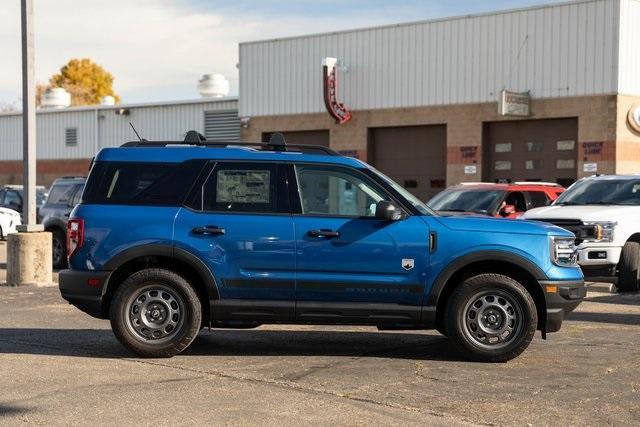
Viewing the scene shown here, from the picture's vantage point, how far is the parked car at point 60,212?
63.2 ft

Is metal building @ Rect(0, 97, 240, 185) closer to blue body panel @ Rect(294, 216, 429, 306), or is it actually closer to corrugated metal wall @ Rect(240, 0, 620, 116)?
corrugated metal wall @ Rect(240, 0, 620, 116)

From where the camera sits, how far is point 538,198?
57.7 feet

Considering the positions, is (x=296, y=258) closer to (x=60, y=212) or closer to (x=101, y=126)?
(x=60, y=212)

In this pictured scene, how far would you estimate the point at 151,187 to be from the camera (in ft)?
28.9

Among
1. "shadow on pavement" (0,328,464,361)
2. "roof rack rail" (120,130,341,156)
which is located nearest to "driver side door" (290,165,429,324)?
"shadow on pavement" (0,328,464,361)

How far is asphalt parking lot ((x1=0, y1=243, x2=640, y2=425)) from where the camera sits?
6.61 m

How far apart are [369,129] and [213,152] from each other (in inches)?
897

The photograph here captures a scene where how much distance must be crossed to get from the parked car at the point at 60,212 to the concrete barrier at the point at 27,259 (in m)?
3.90

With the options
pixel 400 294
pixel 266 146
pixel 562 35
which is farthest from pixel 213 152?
pixel 562 35

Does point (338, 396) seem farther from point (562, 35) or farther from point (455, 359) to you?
point (562, 35)

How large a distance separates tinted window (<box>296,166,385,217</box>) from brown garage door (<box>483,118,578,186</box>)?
18.6 meters

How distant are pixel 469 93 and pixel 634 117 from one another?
5069mm

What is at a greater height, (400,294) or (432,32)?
(432,32)

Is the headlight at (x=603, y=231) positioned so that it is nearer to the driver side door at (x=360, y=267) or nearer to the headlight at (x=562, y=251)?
the headlight at (x=562, y=251)
